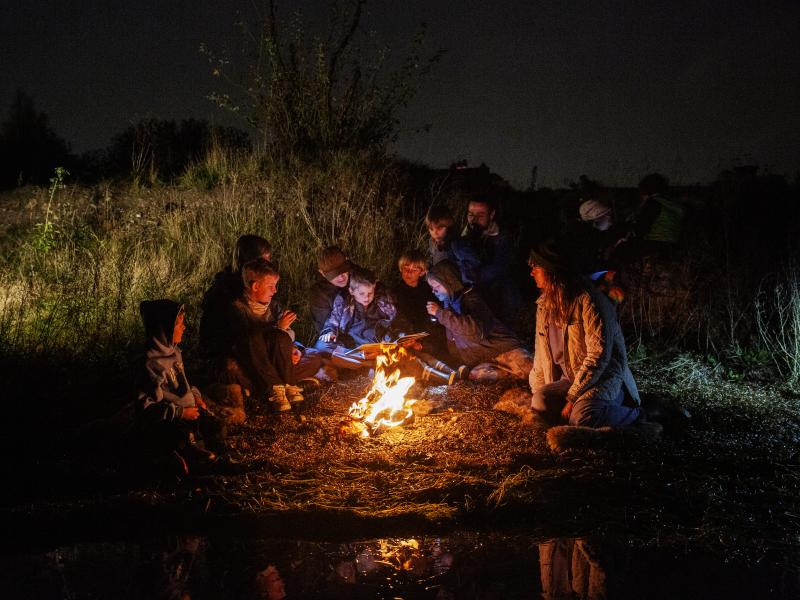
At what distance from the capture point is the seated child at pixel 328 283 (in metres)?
7.71

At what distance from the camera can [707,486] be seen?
468 centimetres

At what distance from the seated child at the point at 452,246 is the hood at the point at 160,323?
150 inches

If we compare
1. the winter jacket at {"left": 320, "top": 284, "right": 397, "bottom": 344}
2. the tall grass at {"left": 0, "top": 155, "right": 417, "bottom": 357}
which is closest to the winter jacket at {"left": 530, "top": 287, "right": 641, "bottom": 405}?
the winter jacket at {"left": 320, "top": 284, "right": 397, "bottom": 344}

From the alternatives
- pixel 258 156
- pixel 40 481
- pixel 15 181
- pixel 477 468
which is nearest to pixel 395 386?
pixel 477 468

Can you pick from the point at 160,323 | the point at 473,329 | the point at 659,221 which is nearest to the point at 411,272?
the point at 473,329

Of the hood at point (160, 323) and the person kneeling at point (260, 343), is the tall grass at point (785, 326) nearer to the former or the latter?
the person kneeling at point (260, 343)

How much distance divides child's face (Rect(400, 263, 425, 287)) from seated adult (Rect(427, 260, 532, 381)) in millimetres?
385

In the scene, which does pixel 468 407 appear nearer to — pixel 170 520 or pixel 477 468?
pixel 477 468

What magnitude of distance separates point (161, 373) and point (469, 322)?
11.7 feet

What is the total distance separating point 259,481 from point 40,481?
157 cm

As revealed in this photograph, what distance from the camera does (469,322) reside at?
7570mm

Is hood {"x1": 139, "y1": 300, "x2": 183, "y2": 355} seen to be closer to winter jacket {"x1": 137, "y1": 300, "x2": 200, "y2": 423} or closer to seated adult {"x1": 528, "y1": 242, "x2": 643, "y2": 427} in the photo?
winter jacket {"x1": 137, "y1": 300, "x2": 200, "y2": 423}

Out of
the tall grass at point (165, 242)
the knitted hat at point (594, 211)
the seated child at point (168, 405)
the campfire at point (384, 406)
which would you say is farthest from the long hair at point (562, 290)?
the tall grass at point (165, 242)

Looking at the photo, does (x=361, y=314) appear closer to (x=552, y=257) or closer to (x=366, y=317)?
(x=366, y=317)
